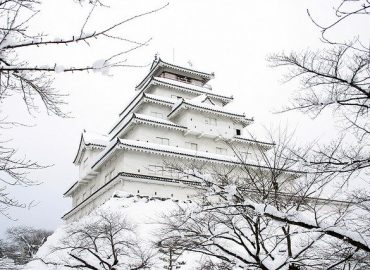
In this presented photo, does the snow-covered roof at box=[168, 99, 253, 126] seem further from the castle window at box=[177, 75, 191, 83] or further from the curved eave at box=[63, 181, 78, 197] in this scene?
the curved eave at box=[63, 181, 78, 197]

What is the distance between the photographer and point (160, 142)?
105 ft

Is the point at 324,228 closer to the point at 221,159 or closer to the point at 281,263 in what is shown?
the point at 281,263

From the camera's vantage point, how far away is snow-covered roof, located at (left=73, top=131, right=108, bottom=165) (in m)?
35.7

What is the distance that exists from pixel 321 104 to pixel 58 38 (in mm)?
5804

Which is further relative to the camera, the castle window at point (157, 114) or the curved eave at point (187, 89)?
the curved eave at point (187, 89)

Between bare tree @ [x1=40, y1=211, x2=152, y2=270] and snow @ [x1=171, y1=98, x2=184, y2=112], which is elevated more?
snow @ [x1=171, y1=98, x2=184, y2=112]

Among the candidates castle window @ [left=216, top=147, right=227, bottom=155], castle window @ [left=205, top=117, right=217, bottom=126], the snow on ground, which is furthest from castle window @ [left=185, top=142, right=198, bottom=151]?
the snow on ground

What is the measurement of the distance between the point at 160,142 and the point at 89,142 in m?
8.73

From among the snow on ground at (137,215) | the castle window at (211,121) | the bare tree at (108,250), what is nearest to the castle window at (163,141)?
the castle window at (211,121)

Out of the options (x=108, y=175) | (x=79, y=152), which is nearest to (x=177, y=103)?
(x=108, y=175)

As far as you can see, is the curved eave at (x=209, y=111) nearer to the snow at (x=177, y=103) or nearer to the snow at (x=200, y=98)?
the snow at (x=177, y=103)

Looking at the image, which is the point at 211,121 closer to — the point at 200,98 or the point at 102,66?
the point at 200,98

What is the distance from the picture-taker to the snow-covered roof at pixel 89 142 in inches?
1406

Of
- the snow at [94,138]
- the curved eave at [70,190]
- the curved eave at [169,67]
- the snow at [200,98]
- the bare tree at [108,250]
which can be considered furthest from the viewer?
the curved eave at [169,67]
